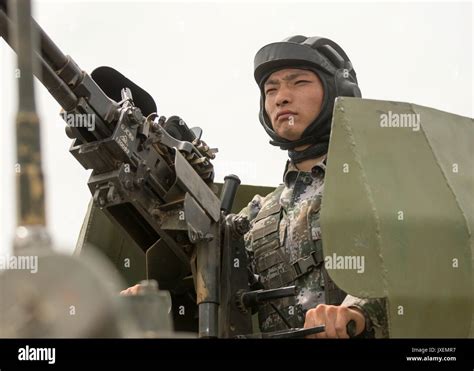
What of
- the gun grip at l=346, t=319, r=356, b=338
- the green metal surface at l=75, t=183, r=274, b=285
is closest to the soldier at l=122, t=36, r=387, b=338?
the green metal surface at l=75, t=183, r=274, b=285

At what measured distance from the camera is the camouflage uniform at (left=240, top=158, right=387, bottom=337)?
6387 mm

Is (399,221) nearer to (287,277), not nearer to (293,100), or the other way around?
(287,277)

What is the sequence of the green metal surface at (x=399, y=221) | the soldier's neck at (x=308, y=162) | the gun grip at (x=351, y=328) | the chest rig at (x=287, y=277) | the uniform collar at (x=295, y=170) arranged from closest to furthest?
the green metal surface at (x=399, y=221), the gun grip at (x=351, y=328), the chest rig at (x=287, y=277), the uniform collar at (x=295, y=170), the soldier's neck at (x=308, y=162)

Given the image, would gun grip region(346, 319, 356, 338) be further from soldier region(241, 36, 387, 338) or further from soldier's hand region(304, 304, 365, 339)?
soldier region(241, 36, 387, 338)

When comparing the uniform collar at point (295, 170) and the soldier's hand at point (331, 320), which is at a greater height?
the uniform collar at point (295, 170)

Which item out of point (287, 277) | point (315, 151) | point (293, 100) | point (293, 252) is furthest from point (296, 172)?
point (287, 277)

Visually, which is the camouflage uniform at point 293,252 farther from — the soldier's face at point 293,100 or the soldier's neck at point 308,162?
the soldier's face at point 293,100

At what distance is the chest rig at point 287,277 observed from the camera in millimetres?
6348

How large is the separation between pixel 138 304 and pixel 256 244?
4.62 metres

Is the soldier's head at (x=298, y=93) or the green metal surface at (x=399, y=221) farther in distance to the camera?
the soldier's head at (x=298, y=93)

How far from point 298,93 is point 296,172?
53 cm

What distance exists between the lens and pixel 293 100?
22.9 feet

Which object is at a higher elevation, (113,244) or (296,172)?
(296,172)

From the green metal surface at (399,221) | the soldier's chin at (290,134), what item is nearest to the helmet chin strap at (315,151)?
the soldier's chin at (290,134)
